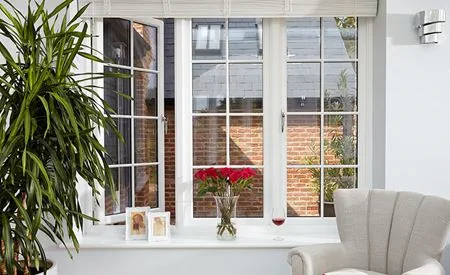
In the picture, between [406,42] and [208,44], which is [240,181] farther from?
[406,42]

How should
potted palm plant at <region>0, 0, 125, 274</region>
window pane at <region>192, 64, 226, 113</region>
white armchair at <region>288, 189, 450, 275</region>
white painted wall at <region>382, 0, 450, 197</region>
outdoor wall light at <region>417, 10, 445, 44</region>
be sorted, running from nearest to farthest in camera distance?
potted palm plant at <region>0, 0, 125, 274</region> → white armchair at <region>288, 189, 450, 275</region> → outdoor wall light at <region>417, 10, 445, 44</region> → white painted wall at <region>382, 0, 450, 197</region> → window pane at <region>192, 64, 226, 113</region>

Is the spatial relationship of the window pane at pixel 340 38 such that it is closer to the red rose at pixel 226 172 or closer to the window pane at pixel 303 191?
the window pane at pixel 303 191

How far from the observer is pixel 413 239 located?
2.99 metres

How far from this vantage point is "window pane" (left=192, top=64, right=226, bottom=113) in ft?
12.7

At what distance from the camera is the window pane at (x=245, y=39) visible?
386cm

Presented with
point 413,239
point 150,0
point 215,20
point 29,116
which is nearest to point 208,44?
point 215,20

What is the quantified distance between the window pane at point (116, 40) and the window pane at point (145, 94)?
159 mm

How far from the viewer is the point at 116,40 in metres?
3.78

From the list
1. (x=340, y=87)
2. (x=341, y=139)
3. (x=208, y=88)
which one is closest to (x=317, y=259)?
(x=341, y=139)

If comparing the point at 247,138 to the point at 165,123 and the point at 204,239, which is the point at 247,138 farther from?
the point at 204,239

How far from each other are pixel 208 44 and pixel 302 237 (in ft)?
5.33

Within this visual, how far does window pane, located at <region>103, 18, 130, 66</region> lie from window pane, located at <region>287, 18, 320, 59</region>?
1241 millimetres

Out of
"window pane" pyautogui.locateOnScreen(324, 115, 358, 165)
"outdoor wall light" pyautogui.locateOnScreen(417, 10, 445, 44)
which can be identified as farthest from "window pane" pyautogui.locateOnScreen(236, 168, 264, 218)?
"outdoor wall light" pyautogui.locateOnScreen(417, 10, 445, 44)

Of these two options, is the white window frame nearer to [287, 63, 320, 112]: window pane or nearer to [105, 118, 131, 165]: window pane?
[287, 63, 320, 112]: window pane
